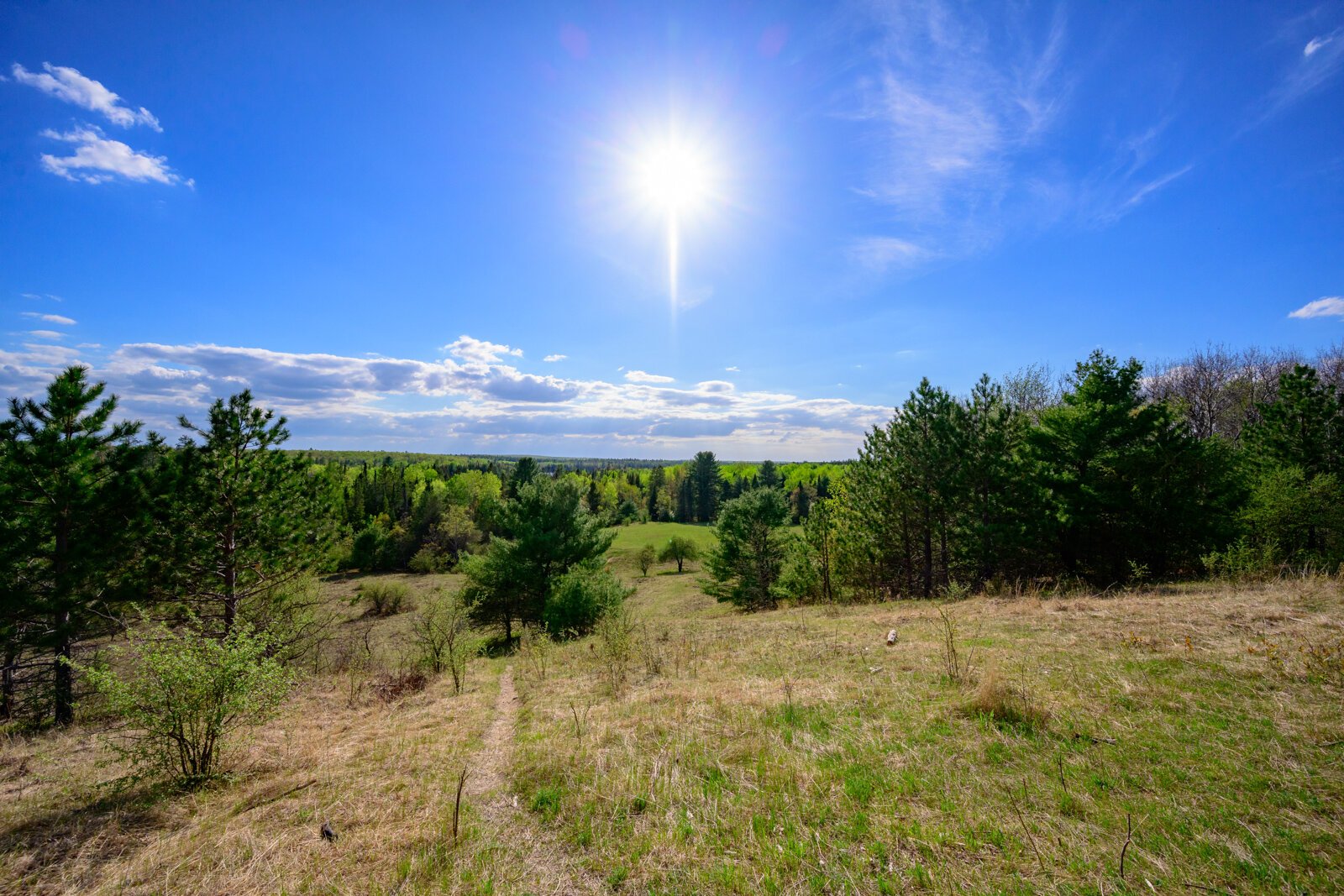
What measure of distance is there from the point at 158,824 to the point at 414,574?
58829 mm

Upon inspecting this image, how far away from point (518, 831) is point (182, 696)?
15.3 ft

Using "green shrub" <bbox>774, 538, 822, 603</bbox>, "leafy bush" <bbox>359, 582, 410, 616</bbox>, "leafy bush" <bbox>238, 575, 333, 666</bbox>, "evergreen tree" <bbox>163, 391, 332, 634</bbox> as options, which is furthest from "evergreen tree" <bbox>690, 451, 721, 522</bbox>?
"evergreen tree" <bbox>163, 391, 332, 634</bbox>

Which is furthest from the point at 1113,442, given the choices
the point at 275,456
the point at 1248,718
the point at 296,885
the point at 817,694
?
the point at 275,456

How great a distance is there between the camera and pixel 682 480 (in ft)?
327

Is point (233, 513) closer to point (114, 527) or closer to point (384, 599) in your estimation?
point (114, 527)

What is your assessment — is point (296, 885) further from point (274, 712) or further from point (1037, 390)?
point (1037, 390)

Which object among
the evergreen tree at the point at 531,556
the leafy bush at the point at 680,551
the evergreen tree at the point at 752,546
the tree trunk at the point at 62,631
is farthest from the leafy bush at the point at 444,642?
the leafy bush at the point at 680,551

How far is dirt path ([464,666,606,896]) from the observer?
4066mm

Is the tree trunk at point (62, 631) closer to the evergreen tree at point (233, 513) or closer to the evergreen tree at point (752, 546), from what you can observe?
the evergreen tree at point (233, 513)

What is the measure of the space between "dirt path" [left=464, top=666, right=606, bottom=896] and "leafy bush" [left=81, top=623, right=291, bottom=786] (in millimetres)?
3287

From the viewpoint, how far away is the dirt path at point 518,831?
4066 mm

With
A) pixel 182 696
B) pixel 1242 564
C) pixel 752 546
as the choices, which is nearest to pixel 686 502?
pixel 752 546

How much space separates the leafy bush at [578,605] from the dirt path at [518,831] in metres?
12.2

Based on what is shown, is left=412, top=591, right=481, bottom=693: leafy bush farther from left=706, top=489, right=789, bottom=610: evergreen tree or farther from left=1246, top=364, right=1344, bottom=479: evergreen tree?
left=1246, top=364, right=1344, bottom=479: evergreen tree
